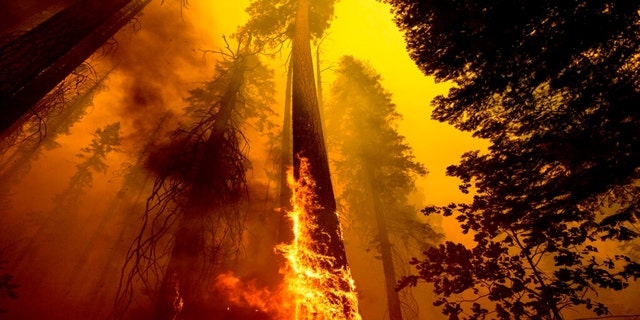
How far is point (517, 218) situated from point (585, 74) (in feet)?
7.10

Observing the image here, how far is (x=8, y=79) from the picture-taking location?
346 cm

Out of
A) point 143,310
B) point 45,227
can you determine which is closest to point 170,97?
point 143,310

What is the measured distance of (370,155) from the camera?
14.8 m

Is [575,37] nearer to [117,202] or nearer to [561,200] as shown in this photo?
[561,200]

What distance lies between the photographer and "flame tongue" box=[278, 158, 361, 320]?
3230 millimetres

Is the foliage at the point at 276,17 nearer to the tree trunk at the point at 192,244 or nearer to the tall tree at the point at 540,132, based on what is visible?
the tree trunk at the point at 192,244

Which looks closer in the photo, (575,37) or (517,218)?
(575,37)

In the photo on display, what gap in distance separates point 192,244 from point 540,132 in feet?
21.8

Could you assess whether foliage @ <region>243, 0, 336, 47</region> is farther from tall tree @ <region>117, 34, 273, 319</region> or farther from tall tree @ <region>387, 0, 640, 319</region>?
tall tree @ <region>387, 0, 640, 319</region>

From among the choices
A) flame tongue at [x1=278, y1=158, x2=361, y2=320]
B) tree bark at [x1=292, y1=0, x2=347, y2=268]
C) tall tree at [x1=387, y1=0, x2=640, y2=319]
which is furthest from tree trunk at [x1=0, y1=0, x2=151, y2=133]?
tall tree at [x1=387, y1=0, x2=640, y2=319]

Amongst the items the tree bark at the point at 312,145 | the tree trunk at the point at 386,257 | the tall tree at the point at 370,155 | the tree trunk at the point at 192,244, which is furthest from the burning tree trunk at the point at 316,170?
the tall tree at the point at 370,155

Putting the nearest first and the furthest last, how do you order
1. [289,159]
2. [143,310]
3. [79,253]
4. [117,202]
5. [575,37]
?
1. [575,37]
2. [289,159]
3. [143,310]
4. [79,253]
5. [117,202]

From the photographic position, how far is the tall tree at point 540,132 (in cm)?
354

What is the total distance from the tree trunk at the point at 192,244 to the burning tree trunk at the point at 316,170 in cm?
276
